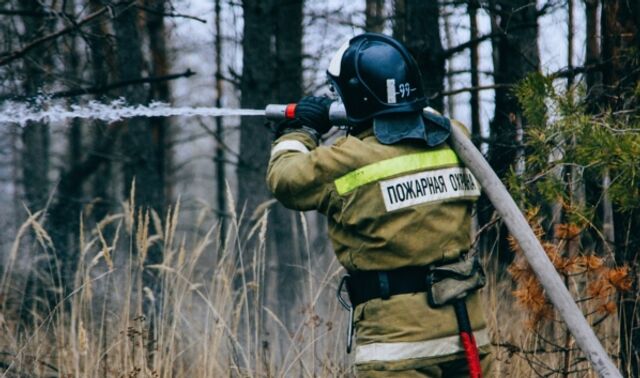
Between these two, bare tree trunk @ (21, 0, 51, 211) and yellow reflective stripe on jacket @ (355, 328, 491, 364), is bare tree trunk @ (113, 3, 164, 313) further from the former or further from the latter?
yellow reflective stripe on jacket @ (355, 328, 491, 364)

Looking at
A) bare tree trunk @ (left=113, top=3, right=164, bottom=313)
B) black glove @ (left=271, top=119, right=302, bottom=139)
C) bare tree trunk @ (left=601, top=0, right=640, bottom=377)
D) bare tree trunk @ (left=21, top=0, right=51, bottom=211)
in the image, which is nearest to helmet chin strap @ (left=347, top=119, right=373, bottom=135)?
black glove @ (left=271, top=119, right=302, bottom=139)

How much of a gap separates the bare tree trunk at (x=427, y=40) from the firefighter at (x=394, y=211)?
9.43 feet

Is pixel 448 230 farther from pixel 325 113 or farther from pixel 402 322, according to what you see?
pixel 325 113

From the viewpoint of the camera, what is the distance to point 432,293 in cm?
302

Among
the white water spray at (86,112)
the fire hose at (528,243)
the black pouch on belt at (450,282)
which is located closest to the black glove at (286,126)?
the white water spray at (86,112)

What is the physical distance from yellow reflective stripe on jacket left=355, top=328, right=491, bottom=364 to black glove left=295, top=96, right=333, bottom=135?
863mm

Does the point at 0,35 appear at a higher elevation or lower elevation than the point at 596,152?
higher

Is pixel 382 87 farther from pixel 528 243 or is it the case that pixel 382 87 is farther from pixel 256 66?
pixel 256 66

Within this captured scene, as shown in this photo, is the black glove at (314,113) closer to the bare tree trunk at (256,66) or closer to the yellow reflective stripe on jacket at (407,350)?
the yellow reflective stripe on jacket at (407,350)

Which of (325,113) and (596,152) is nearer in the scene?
(325,113)

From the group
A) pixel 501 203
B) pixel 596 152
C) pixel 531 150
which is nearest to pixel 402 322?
pixel 501 203

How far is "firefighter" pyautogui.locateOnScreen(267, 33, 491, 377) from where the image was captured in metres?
3.00

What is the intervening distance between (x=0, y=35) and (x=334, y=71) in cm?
443

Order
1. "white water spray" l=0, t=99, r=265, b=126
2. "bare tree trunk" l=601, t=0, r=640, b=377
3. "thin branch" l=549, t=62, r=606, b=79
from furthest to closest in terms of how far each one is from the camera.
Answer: "thin branch" l=549, t=62, r=606, b=79, "bare tree trunk" l=601, t=0, r=640, b=377, "white water spray" l=0, t=99, r=265, b=126
